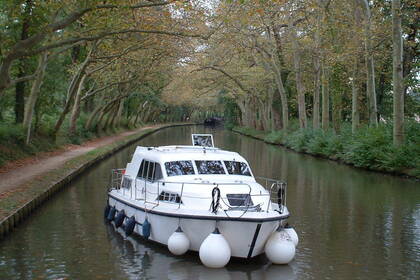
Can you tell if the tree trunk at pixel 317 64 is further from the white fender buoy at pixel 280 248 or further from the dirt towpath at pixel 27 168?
the white fender buoy at pixel 280 248

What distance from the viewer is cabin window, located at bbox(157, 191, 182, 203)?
1230 cm

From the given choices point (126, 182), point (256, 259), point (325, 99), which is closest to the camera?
point (256, 259)

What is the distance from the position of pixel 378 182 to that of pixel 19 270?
17959mm

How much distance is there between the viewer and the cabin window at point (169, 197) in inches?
484

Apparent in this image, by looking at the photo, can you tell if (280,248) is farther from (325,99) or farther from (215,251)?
(325,99)

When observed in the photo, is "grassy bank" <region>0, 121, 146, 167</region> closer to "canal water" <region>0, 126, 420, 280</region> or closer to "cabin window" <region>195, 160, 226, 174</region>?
"canal water" <region>0, 126, 420, 280</region>

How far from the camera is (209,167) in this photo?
539 inches

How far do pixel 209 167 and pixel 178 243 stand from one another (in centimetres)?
309

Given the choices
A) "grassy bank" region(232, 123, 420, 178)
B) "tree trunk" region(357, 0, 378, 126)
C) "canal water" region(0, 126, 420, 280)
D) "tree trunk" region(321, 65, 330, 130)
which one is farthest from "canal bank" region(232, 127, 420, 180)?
"canal water" region(0, 126, 420, 280)

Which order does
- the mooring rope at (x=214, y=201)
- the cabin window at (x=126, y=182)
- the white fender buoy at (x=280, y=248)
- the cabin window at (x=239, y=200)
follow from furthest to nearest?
1. the cabin window at (x=126, y=182)
2. the cabin window at (x=239, y=200)
3. the mooring rope at (x=214, y=201)
4. the white fender buoy at (x=280, y=248)

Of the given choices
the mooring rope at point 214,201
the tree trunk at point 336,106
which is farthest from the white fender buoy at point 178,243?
the tree trunk at point 336,106

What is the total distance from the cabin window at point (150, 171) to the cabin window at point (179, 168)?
10.5 inches

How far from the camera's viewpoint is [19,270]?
10.4 meters

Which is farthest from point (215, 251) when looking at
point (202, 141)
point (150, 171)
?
point (202, 141)
